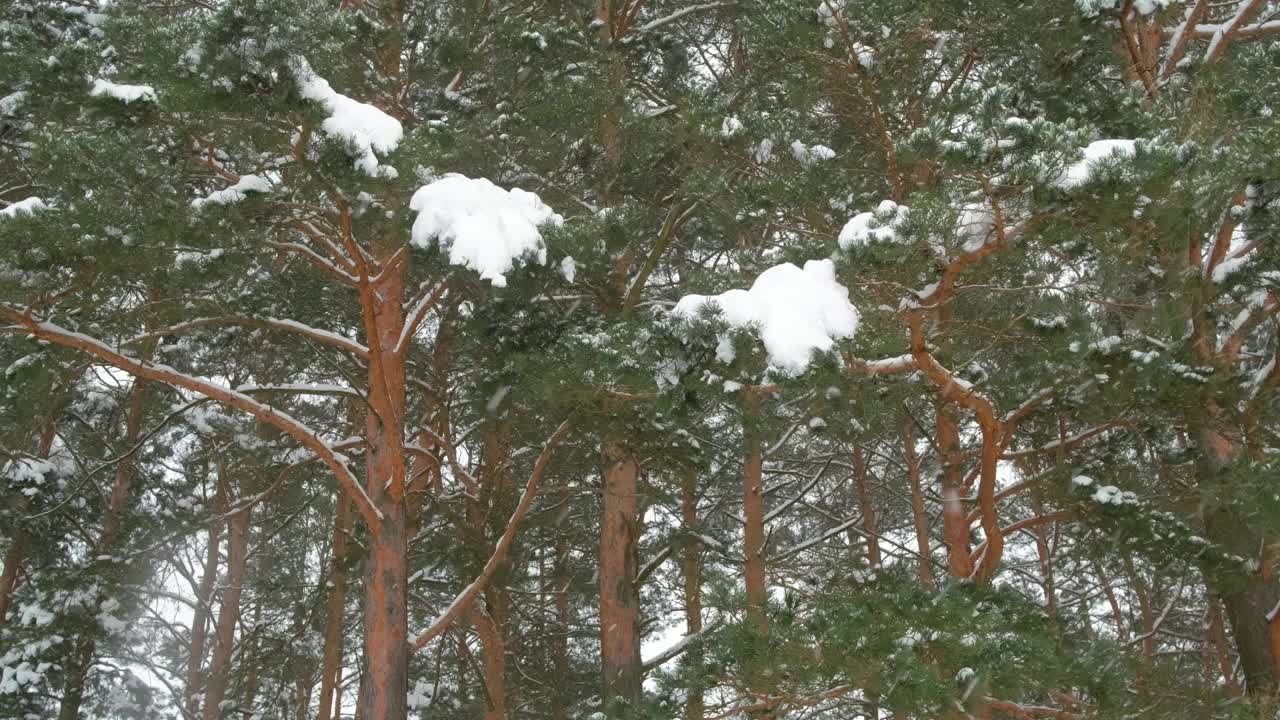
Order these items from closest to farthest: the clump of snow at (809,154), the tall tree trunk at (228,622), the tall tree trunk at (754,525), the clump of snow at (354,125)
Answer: the clump of snow at (354,125) < the clump of snow at (809,154) < the tall tree trunk at (754,525) < the tall tree trunk at (228,622)

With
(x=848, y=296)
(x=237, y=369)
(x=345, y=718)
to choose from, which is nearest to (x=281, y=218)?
(x=237, y=369)

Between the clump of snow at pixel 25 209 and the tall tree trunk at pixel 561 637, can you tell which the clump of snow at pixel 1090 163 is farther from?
the tall tree trunk at pixel 561 637

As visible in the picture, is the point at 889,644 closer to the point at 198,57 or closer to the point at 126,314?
the point at 198,57

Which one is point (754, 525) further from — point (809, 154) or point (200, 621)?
point (200, 621)

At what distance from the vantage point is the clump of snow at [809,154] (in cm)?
727

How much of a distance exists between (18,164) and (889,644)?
9.83 metres

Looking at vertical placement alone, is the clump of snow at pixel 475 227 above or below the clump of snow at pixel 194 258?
below

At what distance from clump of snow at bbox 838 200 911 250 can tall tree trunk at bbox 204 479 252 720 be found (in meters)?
9.56

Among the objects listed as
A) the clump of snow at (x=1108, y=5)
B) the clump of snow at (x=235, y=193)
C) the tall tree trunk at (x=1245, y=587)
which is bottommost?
the tall tree trunk at (x=1245, y=587)

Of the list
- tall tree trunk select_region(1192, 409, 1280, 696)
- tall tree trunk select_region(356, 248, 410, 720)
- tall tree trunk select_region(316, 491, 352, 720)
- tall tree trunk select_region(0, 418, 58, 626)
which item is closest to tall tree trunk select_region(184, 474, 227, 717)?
tall tree trunk select_region(0, 418, 58, 626)

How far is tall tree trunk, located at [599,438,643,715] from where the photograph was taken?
8.38 metres

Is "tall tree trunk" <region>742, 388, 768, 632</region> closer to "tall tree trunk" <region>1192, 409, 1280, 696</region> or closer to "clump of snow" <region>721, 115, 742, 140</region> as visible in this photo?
"clump of snow" <region>721, 115, 742, 140</region>

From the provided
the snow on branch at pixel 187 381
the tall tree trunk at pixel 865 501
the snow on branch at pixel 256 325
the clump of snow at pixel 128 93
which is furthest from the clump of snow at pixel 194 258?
the tall tree trunk at pixel 865 501

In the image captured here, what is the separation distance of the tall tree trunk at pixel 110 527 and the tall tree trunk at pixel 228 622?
1398mm
